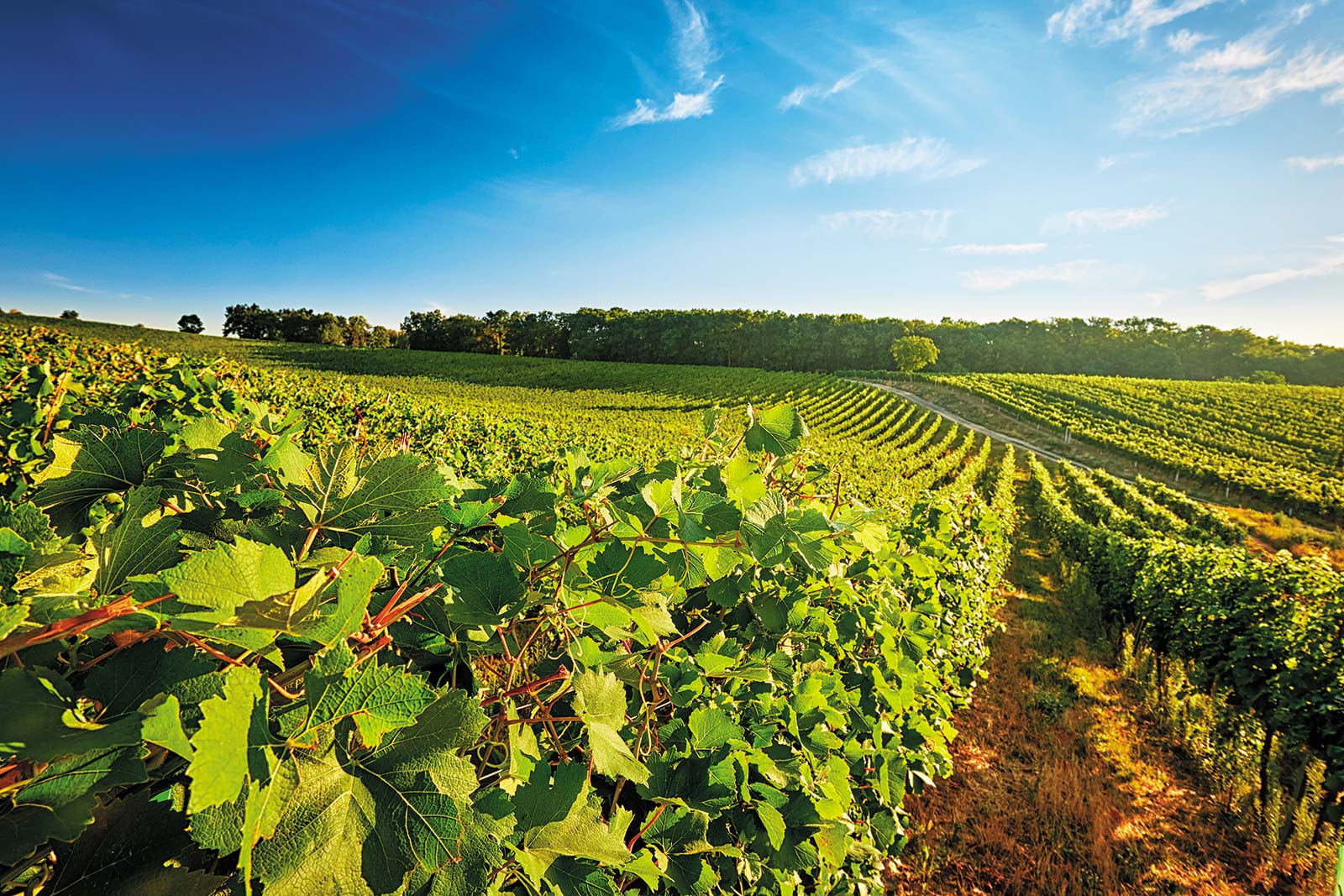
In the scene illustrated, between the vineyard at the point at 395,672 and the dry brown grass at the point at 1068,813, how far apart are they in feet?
13.7

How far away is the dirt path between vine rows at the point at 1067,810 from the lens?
4586 mm

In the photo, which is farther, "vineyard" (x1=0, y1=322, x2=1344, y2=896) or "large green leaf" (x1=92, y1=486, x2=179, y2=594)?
"large green leaf" (x1=92, y1=486, x2=179, y2=594)

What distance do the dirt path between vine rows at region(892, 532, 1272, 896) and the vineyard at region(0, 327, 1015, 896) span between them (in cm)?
420

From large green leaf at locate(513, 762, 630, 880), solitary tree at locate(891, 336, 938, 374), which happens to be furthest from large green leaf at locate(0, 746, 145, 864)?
solitary tree at locate(891, 336, 938, 374)

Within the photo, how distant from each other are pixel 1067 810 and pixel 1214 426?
6287 cm

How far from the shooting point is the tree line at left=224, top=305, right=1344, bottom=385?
9219 centimetres

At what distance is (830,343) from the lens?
95438mm

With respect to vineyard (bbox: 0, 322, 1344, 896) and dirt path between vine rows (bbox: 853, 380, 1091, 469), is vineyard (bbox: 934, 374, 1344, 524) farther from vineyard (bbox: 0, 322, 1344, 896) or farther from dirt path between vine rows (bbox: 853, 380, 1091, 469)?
vineyard (bbox: 0, 322, 1344, 896)

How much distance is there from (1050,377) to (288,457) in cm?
9064

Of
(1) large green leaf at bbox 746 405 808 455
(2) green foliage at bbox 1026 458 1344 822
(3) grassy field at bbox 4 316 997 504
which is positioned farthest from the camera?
(3) grassy field at bbox 4 316 997 504

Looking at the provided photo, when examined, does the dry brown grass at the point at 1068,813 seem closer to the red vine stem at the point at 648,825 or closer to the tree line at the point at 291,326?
the red vine stem at the point at 648,825

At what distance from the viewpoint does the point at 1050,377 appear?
74500 mm

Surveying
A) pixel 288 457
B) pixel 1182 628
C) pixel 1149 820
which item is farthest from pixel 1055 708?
pixel 288 457

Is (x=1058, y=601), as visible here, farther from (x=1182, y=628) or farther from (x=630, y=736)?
(x=630, y=736)
